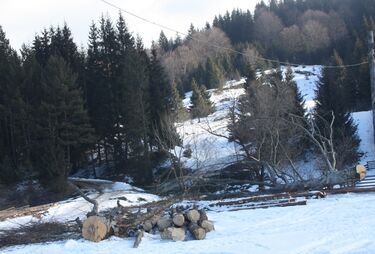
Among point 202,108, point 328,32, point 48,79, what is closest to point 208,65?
point 328,32

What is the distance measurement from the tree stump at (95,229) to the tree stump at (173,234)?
1.52 m

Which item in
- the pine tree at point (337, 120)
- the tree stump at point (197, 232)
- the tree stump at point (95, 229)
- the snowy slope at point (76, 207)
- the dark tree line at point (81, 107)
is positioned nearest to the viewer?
Result: the tree stump at point (197, 232)

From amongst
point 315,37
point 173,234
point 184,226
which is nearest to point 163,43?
point 315,37

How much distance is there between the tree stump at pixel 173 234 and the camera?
38.9ft

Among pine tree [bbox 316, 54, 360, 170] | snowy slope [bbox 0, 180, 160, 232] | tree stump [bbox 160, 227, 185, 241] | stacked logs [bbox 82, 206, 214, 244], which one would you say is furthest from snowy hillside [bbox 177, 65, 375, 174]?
tree stump [bbox 160, 227, 185, 241]

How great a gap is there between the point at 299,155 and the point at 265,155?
6.02 meters

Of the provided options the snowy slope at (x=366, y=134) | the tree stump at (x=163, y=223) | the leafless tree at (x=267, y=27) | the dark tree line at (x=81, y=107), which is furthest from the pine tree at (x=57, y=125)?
the leafless tree at (x=267, y=27)

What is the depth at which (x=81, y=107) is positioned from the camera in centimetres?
3716

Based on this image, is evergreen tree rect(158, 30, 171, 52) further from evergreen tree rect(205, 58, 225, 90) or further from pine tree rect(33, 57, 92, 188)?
pine tree rect(33, 57, 92, 188)

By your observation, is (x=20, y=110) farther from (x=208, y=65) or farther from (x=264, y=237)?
(x=208, y=65)

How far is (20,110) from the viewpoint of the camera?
3753 centimetres

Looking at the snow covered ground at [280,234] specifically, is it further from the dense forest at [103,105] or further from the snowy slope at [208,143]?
the dense forest at [103,105]

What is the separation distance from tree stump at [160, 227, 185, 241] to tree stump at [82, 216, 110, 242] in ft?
4.99

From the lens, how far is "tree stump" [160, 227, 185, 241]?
1184 cm
